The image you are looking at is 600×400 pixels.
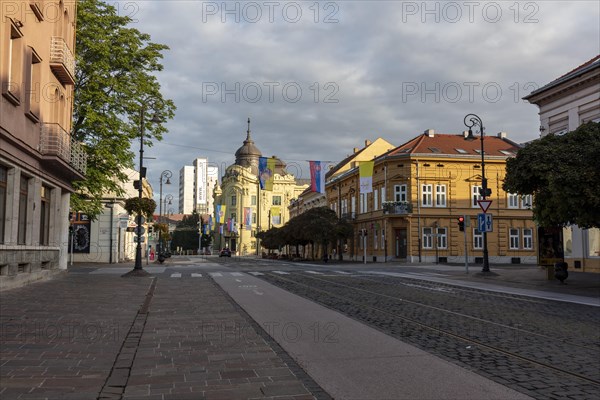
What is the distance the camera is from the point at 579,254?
1113 inches

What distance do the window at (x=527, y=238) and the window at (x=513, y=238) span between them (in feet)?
2.46

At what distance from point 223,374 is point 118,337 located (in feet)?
9.91

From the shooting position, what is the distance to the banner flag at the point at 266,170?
38.4 metres

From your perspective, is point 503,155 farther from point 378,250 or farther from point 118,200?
point 118,200

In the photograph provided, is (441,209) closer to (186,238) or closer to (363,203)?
(363,203)

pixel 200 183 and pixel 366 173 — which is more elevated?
pixel 200 183

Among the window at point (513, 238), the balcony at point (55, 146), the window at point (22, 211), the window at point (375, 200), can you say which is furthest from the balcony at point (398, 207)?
the window at point (22, 211)

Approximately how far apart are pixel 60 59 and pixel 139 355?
55.8 feet

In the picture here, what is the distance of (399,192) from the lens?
53375 mm

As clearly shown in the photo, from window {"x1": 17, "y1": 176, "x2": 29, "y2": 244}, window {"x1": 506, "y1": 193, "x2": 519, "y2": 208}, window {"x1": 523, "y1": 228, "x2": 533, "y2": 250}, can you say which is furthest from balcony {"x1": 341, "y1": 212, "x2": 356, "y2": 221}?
window {"x1": 17, "y1": 176, "x2": 29, "y2": 244}

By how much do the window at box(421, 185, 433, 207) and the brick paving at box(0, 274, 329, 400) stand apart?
42.5 m

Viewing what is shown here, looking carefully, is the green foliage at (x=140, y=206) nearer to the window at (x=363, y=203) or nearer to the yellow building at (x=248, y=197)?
the window at (x=363, y=203)

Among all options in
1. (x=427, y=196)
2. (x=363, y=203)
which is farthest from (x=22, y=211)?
(x=363, y=203)

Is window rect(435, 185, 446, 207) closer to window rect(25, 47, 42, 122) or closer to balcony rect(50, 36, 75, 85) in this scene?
balcony rect(50, 36, 75, 85)
